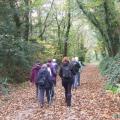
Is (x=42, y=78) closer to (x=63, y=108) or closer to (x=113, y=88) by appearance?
(x=63, y=108)

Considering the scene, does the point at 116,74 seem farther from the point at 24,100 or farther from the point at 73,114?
the point at 73,114

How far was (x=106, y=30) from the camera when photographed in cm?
3259

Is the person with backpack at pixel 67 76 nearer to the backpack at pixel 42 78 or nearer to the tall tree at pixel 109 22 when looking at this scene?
the backpack at pixel 42 78

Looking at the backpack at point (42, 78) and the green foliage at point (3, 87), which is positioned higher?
the backpack at point (42, 78)

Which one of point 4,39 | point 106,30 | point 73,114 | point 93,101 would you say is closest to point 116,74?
point 93,101

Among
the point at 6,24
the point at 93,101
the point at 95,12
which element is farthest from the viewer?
the point at 95,12

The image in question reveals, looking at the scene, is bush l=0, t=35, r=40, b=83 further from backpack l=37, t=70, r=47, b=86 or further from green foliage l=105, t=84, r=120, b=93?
backpack l=37, t=70, r=47, b=86

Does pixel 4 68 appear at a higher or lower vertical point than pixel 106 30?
lower

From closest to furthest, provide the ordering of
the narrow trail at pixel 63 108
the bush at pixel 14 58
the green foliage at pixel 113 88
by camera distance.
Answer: the narrow trail at pixel 63 108, the green foliage at pixel 113 88, the bush at pixel 14 58

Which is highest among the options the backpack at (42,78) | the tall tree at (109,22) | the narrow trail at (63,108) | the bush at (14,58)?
the tall tree at (109,22)

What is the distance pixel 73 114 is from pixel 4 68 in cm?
1164

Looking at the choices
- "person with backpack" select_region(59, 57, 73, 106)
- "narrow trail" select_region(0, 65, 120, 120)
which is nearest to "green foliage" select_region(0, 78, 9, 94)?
"narrow trail" select_region(0, 65, 120, 120)

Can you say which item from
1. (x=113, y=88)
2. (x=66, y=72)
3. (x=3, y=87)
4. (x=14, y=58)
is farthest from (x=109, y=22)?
(x=66, y=72)

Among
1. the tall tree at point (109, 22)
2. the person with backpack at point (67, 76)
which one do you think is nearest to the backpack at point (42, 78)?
the person with backpack at point (67, 76)
